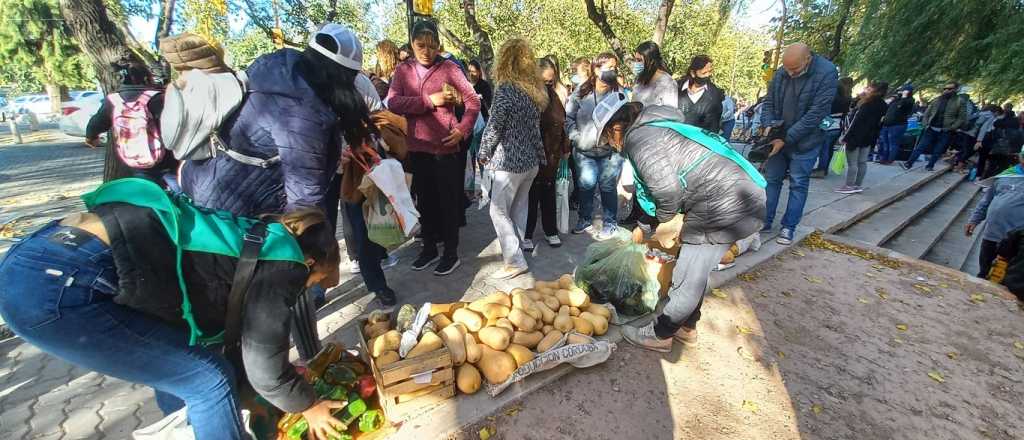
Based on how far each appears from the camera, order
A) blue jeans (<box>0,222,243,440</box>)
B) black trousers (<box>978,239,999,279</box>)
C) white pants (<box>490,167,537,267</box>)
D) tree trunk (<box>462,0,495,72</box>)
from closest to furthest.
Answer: blue jeans (<box>0,222,243,440</box>)
white pants (<box>490,167,537,267</box>)
black trousers (<box>978,239,999,279</box>)
tree trunk (<box>462,0,495,72</box>)

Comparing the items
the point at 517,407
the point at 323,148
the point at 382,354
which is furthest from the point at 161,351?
the point at 517,407

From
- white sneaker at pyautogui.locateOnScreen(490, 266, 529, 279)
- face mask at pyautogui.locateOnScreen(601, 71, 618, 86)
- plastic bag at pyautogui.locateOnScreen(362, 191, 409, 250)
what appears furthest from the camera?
face mask at pyautogui.locateOnScreen(601, 71, 618, 86)

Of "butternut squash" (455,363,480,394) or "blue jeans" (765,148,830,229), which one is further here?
"blue jeans" (765,148,830,229)

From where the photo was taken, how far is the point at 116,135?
7.80 feet

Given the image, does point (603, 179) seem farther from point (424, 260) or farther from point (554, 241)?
point (424, 260)

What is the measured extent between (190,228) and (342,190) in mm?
1515

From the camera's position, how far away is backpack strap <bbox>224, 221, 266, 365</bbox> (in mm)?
1389

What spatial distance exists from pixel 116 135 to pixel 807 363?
14.1 ft

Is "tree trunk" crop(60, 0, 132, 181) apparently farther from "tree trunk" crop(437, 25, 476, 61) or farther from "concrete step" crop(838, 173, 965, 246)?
"concrete step" crop(838, 173, 965, 246)

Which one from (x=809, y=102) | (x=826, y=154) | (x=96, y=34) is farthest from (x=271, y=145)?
(x=826, y=154)

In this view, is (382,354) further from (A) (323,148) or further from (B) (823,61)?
(B) (823,61)

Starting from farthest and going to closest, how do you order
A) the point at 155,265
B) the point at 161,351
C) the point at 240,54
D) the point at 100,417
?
the point at 240,54 < the point at 100,417 < the point at 161,351 < the point at 155,265

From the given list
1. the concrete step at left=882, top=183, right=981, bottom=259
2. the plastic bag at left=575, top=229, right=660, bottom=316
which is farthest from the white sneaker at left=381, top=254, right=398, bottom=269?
the concrete step at left=882, top=183, right=981, bottom=259

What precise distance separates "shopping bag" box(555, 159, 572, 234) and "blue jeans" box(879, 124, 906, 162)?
9318 mm
